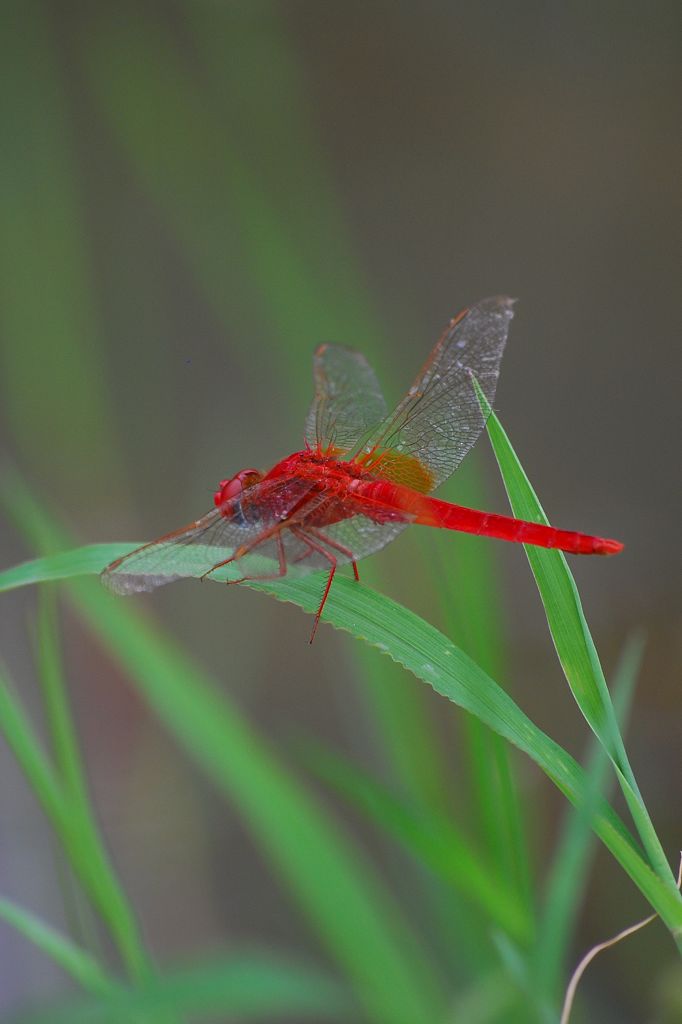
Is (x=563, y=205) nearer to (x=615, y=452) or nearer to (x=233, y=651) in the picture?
(x=615, y=452)

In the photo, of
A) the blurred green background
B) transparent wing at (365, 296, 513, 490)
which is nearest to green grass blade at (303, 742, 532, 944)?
transparent wing at (365, 296, 513, 490)

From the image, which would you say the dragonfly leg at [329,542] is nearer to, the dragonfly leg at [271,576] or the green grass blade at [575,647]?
the dragonfly leg at [271,576]

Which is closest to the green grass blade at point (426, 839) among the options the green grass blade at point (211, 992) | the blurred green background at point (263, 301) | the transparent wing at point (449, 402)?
the green grass blade at point (211, 992)

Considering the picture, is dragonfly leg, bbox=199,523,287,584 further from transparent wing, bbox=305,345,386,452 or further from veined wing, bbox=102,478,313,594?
transparent wing, bbox=305,345,386,452

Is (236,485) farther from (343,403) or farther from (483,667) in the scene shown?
(483,667)

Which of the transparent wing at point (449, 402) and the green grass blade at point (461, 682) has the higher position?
the transparent wing at point (449, 402)

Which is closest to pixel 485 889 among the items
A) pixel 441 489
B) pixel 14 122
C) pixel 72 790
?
pixel 72 790

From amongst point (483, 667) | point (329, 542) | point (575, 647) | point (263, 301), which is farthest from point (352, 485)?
point (263, 301)
